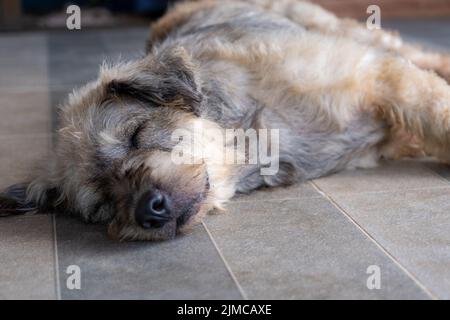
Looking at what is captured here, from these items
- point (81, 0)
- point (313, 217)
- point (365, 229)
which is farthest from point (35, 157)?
point (81, 0)

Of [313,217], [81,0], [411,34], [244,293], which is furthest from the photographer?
[81,0]

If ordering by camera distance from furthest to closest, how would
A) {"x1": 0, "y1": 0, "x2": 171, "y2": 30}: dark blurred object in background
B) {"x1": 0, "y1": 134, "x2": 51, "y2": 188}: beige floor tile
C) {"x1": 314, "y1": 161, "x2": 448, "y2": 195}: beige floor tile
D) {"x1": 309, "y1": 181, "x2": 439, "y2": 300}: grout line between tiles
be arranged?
1. {"x1": 0, "y1": 0, "x2": 171, "y2": 30}: dark blurred object in background
2. {"x1": 0, "y1": 134, "x2": 51, "y2": 188}: beige floor tile
3. {"x1": 314, "y1": 161, "x2": 448, "y2": 195}: beige floor tile
4. {"x1": 309, "y1": 181, "x2": 439, "y2": 300}: grout line between tiles

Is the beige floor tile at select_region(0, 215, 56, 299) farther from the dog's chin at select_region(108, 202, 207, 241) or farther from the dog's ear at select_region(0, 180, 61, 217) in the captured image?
the dog's chin at select_region(108, 202, 207, 241)

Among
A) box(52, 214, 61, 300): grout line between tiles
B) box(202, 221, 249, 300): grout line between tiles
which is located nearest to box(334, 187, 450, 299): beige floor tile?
box(202, 221, 249, 300): grout line between tiles

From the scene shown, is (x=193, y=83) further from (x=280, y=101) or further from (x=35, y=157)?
(x=35, y=157)

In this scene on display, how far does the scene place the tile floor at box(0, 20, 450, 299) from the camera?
87.5 inches

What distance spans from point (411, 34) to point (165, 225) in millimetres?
5538

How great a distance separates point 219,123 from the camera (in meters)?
3.03

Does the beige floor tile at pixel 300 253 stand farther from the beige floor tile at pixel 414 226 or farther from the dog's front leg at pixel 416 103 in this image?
the dog's front leg at pixel 416 103

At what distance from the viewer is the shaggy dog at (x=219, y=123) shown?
2.69 meters

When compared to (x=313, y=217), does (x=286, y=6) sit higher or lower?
higher

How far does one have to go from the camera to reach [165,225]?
2.59 meters

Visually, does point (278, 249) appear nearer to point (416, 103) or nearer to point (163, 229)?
point (163, 229)

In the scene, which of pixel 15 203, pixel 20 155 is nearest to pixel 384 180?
pixel 15 203
